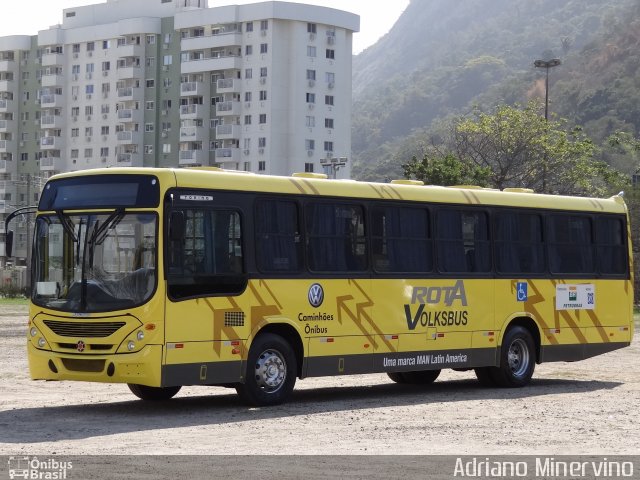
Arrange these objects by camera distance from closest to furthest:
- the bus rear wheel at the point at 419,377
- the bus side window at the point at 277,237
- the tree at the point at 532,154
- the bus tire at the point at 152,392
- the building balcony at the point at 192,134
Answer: the bus side window at the point at 277,237, the bus tire at the point at 152,392, the bus rear wheel at the point at 419,377, the tree at the point at 532,154, the building balcony at the point at 192,134

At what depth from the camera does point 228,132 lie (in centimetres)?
12469

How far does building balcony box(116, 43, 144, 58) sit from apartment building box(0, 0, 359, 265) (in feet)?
0.32

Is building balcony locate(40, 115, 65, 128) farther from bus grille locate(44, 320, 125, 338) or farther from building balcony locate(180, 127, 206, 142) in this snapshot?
bus grille locate(44, 320, 125, 338)

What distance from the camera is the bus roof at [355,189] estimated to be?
58.2 ft

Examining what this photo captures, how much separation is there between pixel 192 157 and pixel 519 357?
106650 mm

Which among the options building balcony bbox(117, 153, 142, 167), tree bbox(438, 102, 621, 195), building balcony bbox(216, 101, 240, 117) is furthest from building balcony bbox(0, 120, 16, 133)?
tree bbox(438, 102, 621, 195)

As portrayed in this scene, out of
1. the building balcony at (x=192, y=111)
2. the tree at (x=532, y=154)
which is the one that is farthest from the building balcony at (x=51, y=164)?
the tree at (x=532, y=154)

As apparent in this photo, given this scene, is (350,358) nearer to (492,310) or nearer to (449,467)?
(492,310)

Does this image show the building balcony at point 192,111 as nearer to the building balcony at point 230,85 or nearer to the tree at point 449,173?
the building balcony at point 230,85

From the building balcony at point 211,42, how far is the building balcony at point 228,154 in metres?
9.61

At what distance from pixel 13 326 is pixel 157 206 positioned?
29.4m

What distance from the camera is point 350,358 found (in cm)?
1970

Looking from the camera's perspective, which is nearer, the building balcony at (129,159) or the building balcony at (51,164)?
the building balcony at (129,159)

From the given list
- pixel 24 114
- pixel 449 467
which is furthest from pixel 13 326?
pixel 24 114
